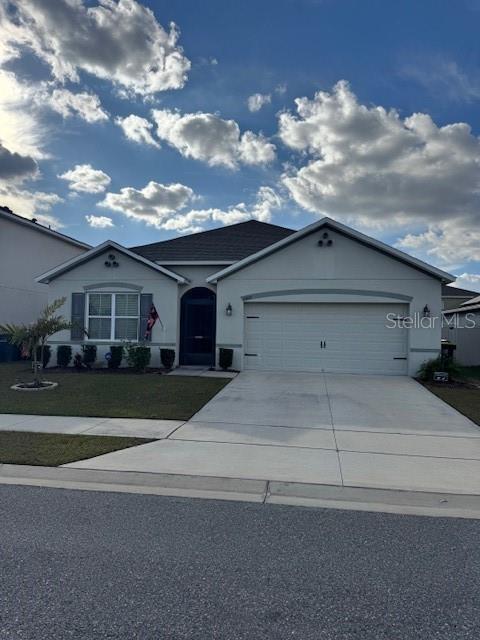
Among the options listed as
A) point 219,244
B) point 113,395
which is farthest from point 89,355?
point 219,244

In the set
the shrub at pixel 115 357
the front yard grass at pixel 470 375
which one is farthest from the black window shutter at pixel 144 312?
the front yard grass at pixel 470 375

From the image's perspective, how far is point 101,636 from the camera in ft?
8.45

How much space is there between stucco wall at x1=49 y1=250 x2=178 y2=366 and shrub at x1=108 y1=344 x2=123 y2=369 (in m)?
0.69

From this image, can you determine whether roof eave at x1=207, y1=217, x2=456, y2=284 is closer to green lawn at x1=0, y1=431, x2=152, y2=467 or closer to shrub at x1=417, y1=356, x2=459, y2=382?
shrub at x1=417, y1=356, x2=459, y2=382

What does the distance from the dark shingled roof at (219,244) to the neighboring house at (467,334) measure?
359 inches

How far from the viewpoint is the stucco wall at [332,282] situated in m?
14.6

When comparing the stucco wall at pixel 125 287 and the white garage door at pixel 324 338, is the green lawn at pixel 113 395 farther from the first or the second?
the white garage door at pixel 324 338

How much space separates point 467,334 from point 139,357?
1475cm

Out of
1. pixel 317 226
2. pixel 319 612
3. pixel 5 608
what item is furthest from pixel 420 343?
pixel 5 608

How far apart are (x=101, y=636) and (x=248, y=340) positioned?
521 inches

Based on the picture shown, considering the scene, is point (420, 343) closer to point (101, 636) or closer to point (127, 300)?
point (127, 300)

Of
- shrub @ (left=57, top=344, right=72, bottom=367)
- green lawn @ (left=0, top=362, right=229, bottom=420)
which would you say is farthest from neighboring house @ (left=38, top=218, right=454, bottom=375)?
green lawn @ (left=0, top=362, right=229, bottom=420)

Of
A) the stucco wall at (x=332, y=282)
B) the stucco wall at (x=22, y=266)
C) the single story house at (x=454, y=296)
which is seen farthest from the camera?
the single story house at (x=454, y=296)

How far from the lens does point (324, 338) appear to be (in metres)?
15.2
